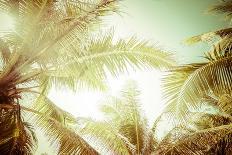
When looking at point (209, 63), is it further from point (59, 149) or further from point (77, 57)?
point (59, 149)

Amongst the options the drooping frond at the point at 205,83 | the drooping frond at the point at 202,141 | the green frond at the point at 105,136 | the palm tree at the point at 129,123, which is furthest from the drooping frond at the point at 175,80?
the palm tree at the point at 129,123

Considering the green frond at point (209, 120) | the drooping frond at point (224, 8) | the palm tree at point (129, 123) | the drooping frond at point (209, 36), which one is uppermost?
the drooping frond at point (224, 8)

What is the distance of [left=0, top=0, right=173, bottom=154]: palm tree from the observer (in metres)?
6.96

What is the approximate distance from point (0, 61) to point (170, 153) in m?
4.31

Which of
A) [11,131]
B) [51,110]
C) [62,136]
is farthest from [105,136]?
[11,131]

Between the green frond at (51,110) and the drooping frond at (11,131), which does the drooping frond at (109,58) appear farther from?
the green frond at (51,110)

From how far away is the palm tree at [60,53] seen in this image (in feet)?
22.8

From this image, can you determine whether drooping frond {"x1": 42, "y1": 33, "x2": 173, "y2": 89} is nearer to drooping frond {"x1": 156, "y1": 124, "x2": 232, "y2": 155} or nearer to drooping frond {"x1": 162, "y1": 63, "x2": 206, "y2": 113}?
drooping frond {"x1": 162, "y1": 63, "x2": 206, "y2": 113}

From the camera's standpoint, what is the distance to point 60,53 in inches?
297

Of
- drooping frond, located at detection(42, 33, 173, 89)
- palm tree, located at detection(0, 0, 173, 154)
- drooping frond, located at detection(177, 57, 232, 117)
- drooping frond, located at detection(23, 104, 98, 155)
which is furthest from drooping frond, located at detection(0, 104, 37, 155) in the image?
drooping frond, located at detection(177, 57, 232, 117)

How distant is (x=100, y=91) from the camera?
857cm

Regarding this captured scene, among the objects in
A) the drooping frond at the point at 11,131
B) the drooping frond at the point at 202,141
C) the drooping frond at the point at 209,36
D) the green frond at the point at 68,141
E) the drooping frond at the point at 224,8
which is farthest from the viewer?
the drooping frond at the point at 224,8

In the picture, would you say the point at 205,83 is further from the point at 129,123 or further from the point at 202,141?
the point at 129,123

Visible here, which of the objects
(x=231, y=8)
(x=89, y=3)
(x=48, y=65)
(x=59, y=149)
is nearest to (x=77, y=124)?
(x=59, y=149)
